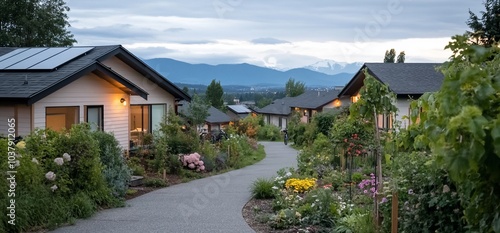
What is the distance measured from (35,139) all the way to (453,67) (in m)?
8.60

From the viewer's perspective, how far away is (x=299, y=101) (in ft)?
194

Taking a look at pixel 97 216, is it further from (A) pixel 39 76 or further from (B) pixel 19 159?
(A) pixel 39 76

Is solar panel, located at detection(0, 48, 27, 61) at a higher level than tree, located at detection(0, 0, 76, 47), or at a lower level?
lower

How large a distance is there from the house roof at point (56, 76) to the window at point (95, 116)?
1.05 meters

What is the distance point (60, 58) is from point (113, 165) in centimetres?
635

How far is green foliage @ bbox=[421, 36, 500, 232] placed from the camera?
7.28 ft

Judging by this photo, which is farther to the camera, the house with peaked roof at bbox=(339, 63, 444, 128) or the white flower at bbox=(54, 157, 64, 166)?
the house with peaked roof at bbox=(339, 63, 444, 128)

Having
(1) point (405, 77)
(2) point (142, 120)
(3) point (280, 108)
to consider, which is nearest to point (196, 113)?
(2) point (142, 120)

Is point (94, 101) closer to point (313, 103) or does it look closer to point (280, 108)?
point (313, 103)

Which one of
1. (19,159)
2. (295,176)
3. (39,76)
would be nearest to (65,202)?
(19,159)

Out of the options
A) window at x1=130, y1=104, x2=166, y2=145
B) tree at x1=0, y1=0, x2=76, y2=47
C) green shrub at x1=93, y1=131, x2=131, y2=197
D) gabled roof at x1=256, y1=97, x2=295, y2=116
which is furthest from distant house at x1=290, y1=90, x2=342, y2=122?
green shrub at x1=93, y1=131, x2=131, y2=197

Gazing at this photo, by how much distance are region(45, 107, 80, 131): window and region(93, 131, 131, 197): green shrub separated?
3.96 m

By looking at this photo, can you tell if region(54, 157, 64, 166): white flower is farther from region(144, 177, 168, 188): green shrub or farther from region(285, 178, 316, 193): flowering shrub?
region(285, 178, 316, 193): flowering shrub

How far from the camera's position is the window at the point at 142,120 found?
20016 mm
